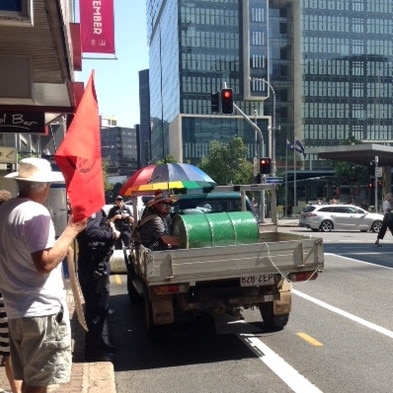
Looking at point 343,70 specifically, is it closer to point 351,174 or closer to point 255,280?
point 351,174

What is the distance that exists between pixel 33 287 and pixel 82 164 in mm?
804

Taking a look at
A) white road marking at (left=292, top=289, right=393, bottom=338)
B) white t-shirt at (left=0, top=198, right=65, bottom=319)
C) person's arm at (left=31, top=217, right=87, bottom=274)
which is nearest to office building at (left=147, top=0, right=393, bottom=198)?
white road marking at (left=292, top=289, right=393, bottom=338)

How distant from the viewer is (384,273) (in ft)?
41.0

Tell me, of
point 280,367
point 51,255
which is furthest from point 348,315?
point 51,255

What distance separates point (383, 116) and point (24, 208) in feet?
394

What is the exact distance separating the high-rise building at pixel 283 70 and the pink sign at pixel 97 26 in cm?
8724

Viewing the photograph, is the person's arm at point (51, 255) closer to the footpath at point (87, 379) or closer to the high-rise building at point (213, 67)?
the footpath at point (87, 379)

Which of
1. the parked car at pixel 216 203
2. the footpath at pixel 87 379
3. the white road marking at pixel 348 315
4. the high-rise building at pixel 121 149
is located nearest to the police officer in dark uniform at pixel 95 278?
the footpath at pixel 87 379

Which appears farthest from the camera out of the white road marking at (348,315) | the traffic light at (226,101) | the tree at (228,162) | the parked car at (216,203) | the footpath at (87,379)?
the tree at (228,162)

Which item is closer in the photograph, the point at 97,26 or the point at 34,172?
the point at 34,172

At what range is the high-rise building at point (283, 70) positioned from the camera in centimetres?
10331

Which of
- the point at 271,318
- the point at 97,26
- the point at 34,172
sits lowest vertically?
the point at 271,318

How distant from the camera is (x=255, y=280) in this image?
623cm

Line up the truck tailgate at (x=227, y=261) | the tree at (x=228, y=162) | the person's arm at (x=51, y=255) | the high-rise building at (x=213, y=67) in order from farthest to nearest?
the high-rise building at (x=213, y=67) → the tree at (x=228, y=162) → the truck tailgate at (x=227, y=261) → the person's arm at (x=51, y=255)
